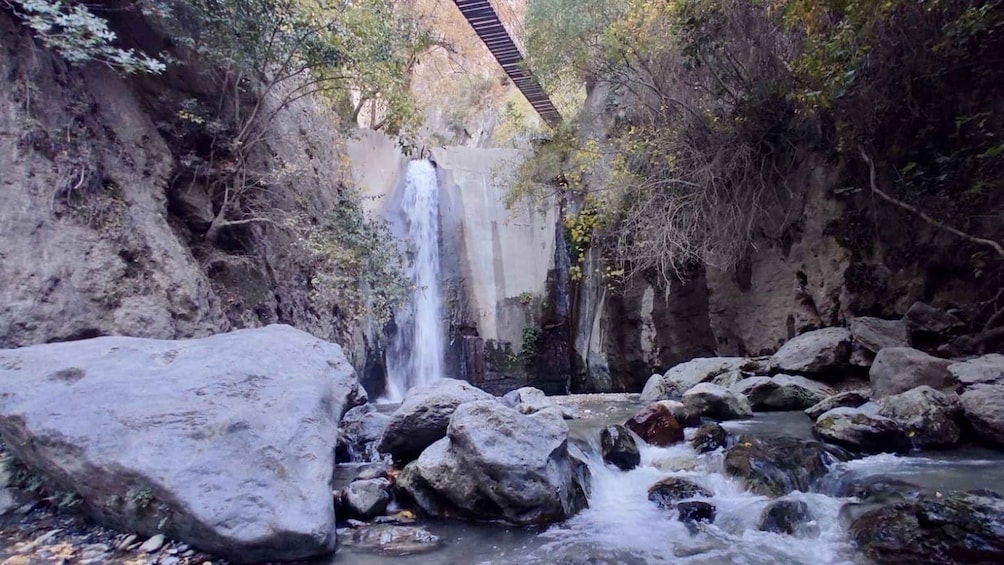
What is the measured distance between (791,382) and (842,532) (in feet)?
11.9

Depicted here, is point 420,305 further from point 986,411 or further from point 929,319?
point 986,411

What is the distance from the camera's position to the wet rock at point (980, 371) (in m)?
5.12

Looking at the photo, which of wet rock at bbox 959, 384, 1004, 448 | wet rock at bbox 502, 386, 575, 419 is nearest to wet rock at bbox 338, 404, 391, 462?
wet rock at bbox 502, 386, 575, 419

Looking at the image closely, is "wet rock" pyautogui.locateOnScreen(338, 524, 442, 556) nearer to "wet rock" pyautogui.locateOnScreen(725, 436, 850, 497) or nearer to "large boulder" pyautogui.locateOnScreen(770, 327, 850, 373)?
"wet rock" pyautogui.locateOnScreen(725, 436, 850, 497)

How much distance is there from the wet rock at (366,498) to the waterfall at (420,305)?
6.06m

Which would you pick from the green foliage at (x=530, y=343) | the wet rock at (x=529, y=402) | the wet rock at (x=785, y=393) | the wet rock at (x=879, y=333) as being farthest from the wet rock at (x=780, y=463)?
the green foliage at (x=530, y=343)

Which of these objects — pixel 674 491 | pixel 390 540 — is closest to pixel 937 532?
pixel 674 491

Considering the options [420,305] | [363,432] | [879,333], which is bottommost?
[363,432]

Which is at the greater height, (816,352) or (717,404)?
(816,352)

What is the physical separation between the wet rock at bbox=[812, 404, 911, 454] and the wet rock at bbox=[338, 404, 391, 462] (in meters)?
4.12

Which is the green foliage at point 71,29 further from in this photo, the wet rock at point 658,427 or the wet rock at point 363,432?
the wet rock at point 658,427

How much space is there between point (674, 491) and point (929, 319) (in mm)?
4564

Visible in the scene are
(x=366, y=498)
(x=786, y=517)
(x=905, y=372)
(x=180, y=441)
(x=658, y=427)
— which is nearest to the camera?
(x=180, y=441)

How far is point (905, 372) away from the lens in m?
5.72
